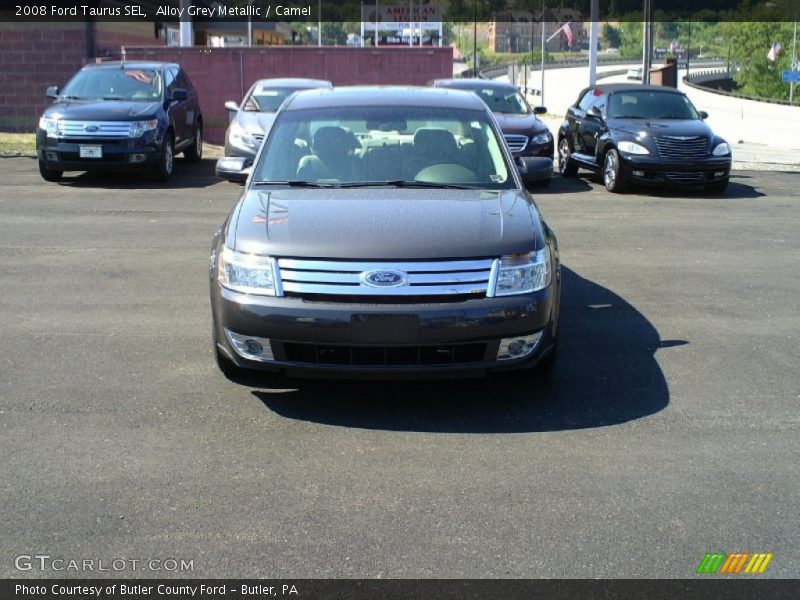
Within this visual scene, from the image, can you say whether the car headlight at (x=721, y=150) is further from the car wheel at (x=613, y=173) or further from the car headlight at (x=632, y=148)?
the car wheel at (x=613, y=173)

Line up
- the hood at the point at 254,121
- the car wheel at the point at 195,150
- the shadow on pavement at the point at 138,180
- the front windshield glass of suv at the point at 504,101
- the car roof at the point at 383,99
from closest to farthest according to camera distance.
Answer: the car roof at the point at 383,99 < the shadow on pavement at the point at 138,180 < the hood at the point at 254,121 < the front windshield glass of suv at the point at 504,101 < the car wheel at the point at 195,150

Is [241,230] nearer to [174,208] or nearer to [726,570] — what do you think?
[726,570]

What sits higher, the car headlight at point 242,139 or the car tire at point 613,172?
the car headlight at point 242,139

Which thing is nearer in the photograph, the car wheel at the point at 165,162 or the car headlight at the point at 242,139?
the car headlight at the point at 242,139

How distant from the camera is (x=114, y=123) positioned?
15555 millimetres

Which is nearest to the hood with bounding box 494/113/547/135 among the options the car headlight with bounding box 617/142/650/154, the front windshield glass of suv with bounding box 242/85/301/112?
the car headlight with bounding box 617/142/650/154

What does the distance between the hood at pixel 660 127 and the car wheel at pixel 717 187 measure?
72cm

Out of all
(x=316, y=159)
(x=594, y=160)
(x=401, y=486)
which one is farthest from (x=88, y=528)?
(x=594, y=160)

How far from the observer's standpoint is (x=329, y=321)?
5336mm

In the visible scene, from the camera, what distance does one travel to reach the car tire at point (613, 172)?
1574 cm

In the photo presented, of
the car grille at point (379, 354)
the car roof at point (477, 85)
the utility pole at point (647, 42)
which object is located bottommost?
the car grille at point (379, 354)

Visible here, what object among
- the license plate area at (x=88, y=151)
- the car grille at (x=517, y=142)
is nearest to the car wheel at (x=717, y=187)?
the car grille at (x=517, y=142)

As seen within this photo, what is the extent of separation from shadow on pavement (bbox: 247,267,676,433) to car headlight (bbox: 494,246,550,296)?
61 centimetres

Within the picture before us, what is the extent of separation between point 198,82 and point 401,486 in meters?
20.8
